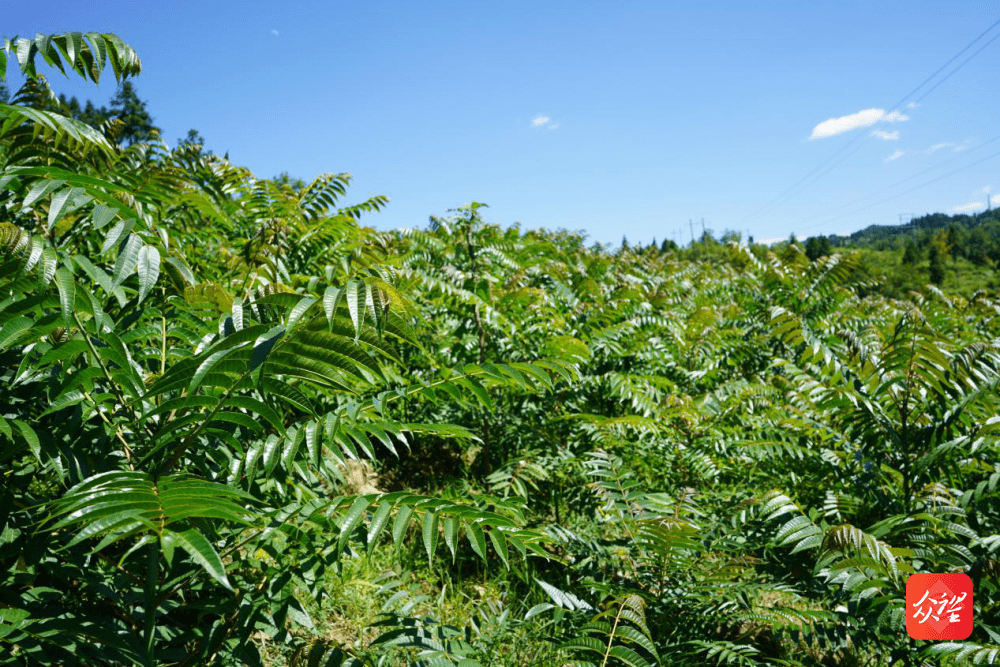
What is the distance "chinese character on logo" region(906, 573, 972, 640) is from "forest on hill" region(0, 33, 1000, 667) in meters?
0.04

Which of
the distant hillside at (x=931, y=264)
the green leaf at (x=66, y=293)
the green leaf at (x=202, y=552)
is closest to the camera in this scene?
the green leaf at (x=202, y=552)

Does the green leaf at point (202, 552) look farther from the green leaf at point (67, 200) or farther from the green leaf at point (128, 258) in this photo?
the green leaf at point (67, 200)

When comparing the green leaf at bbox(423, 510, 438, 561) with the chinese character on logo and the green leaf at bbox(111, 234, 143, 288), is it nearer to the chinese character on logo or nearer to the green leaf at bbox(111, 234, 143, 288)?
the green leaf at bbox(111, 234, 143, 288)

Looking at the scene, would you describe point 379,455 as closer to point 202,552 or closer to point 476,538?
point 476,538

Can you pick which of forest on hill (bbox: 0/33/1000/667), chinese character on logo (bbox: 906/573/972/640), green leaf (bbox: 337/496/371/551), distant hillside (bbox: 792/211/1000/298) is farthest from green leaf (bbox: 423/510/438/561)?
distant hillside (bbox: 792/211/1000/298)

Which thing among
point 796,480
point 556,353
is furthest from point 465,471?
point 796,480

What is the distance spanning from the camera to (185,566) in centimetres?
147

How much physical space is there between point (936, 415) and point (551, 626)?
214 cm

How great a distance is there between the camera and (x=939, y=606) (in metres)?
1.97

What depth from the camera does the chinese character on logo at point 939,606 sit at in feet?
6.13

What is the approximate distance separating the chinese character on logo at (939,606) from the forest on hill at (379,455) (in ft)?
0.14

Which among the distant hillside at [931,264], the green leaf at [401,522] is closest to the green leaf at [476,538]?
the green leaf at [401,522]

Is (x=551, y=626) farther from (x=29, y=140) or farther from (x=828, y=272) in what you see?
(x=828, y=272)

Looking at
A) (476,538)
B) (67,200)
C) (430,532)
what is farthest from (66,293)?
(476,538)
